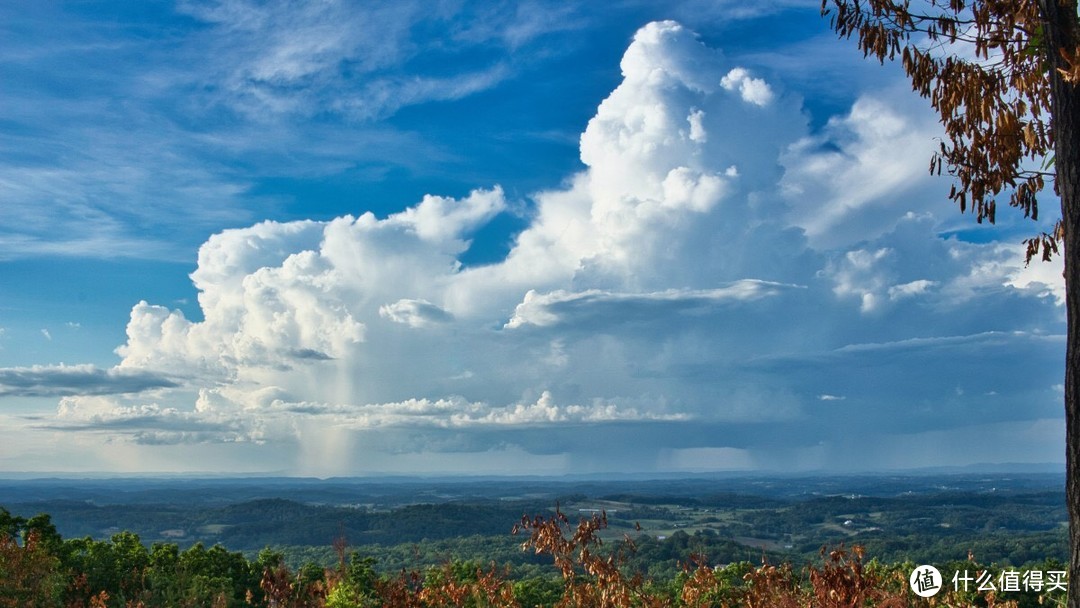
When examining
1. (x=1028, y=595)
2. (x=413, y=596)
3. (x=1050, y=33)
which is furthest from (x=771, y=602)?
(x=1028, y=595)

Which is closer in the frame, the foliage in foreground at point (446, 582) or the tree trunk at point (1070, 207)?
the foliage in foreground at point (446, 582)

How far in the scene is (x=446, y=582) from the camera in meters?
7.38

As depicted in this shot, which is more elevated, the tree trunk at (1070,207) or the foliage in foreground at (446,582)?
the tree trunk at (1070,207)

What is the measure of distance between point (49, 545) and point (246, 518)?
71.0 metres

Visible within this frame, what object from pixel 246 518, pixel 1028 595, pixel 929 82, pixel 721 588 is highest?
pixel 929 82

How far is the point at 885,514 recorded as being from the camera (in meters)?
74.1

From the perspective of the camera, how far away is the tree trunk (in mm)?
6453

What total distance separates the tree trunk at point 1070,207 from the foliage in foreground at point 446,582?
0.93 m

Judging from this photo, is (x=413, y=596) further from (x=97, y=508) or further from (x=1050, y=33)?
(x=97, y=508)

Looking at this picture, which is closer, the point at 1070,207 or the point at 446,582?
the point at 1070,207

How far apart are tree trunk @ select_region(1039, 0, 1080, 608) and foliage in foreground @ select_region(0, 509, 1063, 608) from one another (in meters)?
0.93

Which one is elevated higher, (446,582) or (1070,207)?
(1070,207)

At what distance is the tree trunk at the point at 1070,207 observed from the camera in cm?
645

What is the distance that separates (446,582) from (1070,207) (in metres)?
5.80
